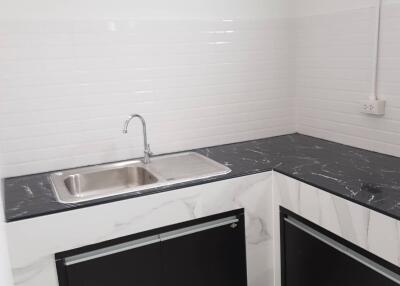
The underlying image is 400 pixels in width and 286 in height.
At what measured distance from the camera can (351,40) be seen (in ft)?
7.19

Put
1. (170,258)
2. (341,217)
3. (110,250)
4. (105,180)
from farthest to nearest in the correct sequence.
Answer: (105,180) < (170,258) < (110,250) < (341,217)

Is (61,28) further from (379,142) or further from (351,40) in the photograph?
(379,142)

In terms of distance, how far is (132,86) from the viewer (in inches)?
87.9

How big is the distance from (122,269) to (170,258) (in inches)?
8.6

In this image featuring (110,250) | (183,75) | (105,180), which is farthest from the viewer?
(183,75)

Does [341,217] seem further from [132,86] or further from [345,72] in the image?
[132,86]

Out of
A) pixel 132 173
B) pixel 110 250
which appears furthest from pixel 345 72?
pixel 110 250

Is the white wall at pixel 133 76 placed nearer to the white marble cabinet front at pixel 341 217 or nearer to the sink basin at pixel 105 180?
the sink basin at pixel 105 180

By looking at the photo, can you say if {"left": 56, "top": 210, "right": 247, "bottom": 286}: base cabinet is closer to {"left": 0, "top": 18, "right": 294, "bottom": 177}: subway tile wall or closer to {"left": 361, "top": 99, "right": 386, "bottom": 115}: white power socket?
{"left": 0, "top": 18, "right": 294, "bottom": 177}: subway tile wall

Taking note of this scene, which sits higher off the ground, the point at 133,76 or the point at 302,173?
the point at 133,76

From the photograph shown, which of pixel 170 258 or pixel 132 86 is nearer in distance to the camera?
pixel 170 258

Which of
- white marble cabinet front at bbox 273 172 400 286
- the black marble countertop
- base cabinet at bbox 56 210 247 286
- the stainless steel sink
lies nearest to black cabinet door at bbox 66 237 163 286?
base cabinet at bbox 56 210 247 286

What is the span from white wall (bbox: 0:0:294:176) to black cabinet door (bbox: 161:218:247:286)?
0.66m

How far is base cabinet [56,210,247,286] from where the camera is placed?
1.69 meters
